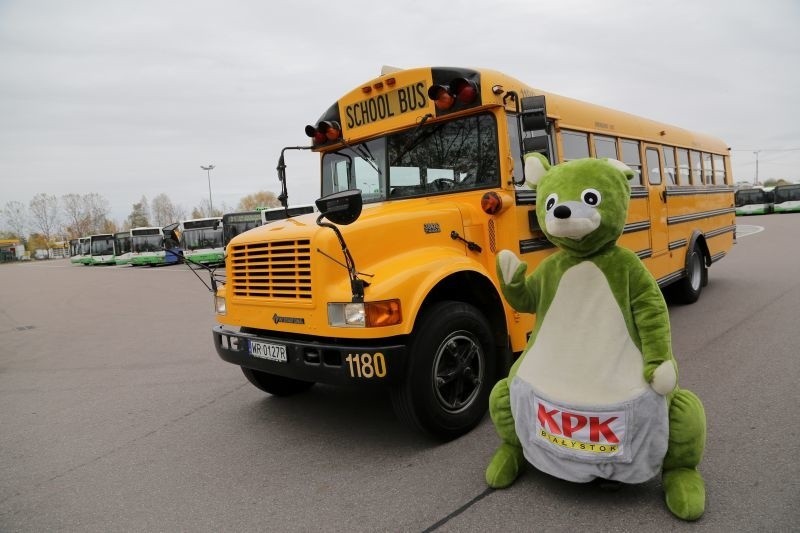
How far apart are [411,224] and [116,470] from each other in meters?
2.53

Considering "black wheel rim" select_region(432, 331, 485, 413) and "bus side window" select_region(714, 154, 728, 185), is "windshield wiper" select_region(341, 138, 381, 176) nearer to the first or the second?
"black wheel rim" select_region(432, 331, 485, 413)

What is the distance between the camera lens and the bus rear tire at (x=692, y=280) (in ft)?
24.2

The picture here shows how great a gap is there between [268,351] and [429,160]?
6.17ft

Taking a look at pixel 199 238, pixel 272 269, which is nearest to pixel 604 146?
pixel 272 269

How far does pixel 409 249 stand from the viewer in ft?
11.8

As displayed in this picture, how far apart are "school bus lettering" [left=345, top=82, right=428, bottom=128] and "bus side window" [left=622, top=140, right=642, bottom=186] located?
2677mm

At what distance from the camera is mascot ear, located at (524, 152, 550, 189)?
9.75ft

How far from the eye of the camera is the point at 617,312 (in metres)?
2.66

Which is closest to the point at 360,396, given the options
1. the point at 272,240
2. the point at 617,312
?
the point at 272,240

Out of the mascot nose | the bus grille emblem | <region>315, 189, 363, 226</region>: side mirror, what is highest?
<region>315, 189, 363, 226</region>: side mirror

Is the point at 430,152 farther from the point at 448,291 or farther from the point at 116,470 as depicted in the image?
the point at 116,470

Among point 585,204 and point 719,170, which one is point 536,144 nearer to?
point 585,204

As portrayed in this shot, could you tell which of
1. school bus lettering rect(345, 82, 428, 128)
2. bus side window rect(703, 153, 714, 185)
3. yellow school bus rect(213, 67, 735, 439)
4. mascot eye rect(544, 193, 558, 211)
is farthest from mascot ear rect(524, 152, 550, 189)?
bus side window rect(703, 153, 714, 185)

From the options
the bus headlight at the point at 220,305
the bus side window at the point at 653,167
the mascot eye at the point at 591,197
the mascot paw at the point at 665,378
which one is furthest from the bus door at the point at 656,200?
the bus headlight at the point at 220,305
